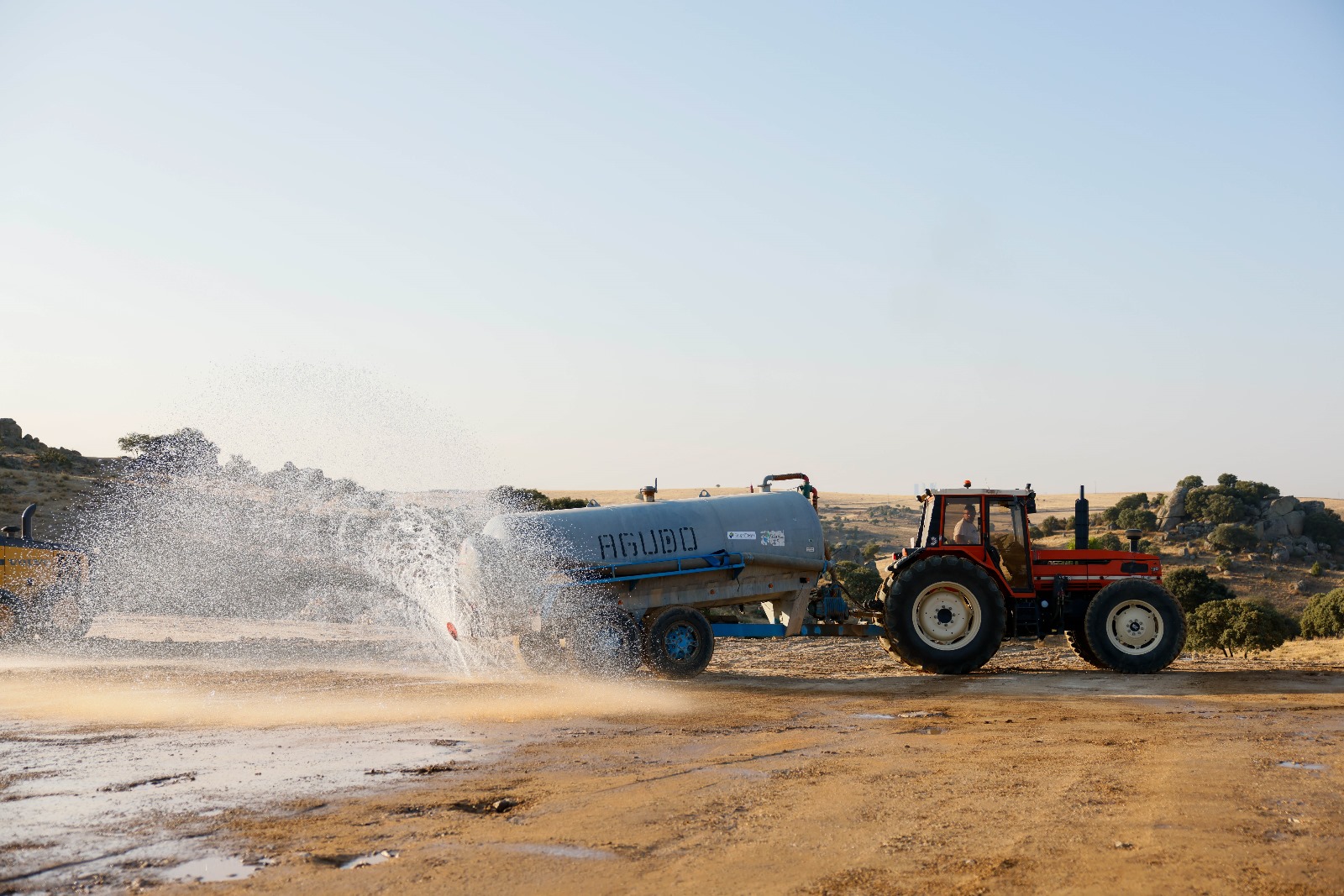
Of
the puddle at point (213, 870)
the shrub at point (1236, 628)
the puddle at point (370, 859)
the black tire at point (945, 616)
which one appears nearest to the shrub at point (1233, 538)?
the shrub at point (1236, 628)

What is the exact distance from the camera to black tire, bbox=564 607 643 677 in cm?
1547

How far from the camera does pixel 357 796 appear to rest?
8.11 metres

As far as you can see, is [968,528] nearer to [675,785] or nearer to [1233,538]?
[675,785]

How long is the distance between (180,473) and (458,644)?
51.4 meters

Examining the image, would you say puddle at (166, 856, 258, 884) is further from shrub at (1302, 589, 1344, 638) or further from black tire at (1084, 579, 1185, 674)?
shrub at (1302, 589, 1344, 638)

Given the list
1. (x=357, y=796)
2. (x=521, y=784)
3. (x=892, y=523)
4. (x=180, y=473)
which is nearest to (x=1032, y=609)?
(x=521, y=784)

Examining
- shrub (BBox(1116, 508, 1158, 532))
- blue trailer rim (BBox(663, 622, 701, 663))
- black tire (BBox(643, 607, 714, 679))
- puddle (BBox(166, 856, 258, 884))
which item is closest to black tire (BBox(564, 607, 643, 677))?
black tire (BBox(643, 607, 714, 679))

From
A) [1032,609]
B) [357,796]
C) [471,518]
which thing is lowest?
[357,796]

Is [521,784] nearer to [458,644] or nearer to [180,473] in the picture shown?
[458,644]

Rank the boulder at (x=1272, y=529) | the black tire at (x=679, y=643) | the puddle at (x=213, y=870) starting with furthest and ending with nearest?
the boulder at (x=1272, y=529), the black tire at (x=679, y=643), the puddle at (x=213, y=870)

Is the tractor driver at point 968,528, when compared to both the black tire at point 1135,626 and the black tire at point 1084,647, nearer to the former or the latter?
the black tire at point 1135,626

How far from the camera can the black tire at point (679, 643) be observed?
15797mm

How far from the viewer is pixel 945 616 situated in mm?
15930

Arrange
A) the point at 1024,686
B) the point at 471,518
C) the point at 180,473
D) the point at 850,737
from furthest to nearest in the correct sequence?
the point at 180,473, the point at 471,518, the point at 1024,686, the point at 850,737
